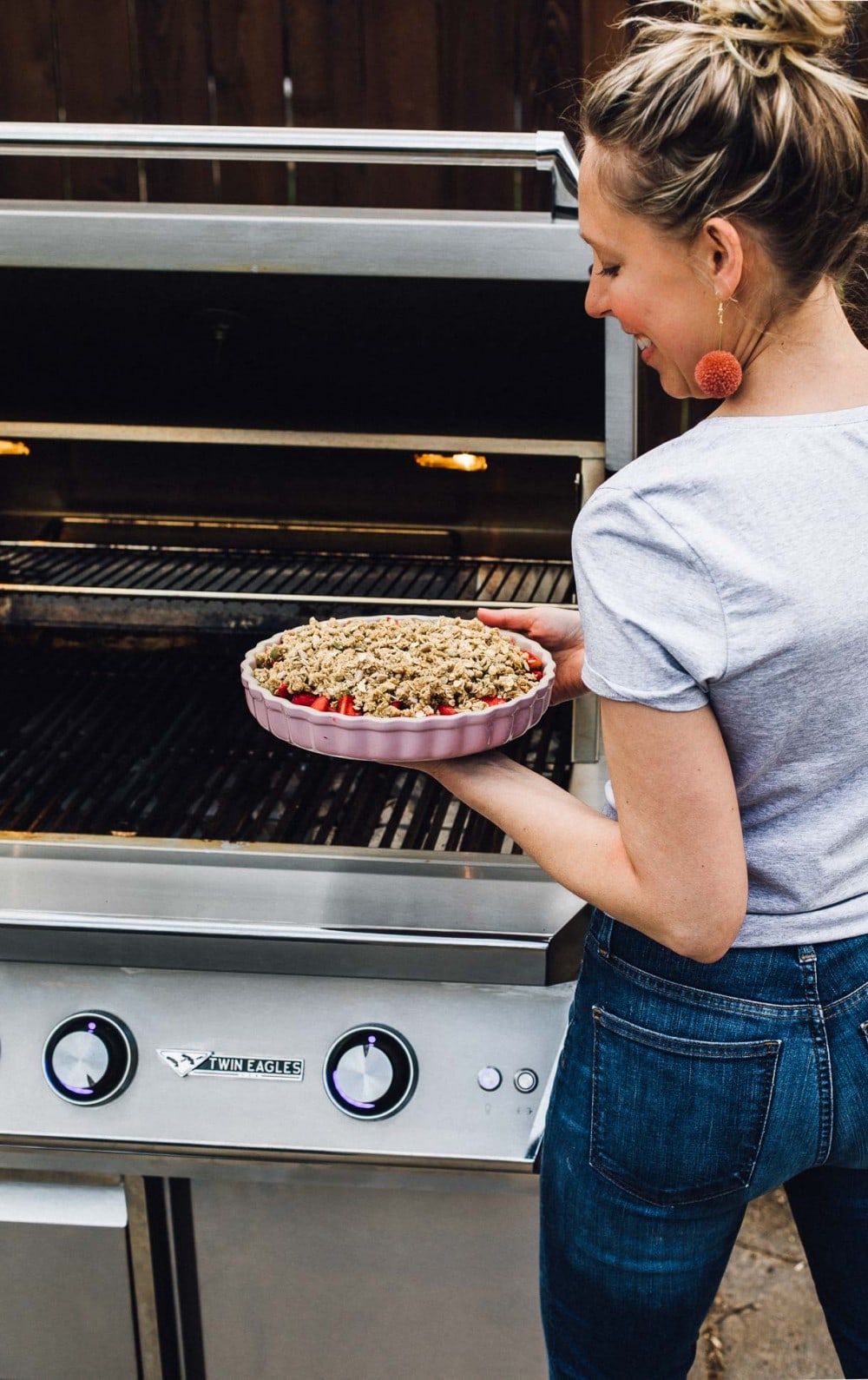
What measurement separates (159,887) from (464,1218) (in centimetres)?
45

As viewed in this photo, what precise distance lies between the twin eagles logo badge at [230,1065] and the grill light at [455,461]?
33.1 inches

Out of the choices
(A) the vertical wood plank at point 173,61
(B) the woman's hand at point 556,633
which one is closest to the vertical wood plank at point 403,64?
(A) the vertical wood plank at point 173,61

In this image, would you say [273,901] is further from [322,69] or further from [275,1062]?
[322,69]

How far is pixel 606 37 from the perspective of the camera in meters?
1.88

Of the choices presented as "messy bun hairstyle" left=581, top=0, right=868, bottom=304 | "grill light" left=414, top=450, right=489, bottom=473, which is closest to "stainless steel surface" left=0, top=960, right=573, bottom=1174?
"messy bun hairstyle" left=581, top=0, right=868, bottom=304

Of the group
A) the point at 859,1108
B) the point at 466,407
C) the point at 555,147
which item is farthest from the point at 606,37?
the point at 859,1108

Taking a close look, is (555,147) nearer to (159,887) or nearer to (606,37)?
(159,887)

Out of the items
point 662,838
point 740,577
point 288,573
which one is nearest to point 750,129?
point 740,577

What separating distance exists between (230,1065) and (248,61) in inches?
65.3

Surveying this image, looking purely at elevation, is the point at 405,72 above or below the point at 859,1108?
above

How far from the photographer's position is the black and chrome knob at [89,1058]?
3.53 feet

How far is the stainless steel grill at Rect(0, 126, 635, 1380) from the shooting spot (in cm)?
106

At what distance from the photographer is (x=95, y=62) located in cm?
196

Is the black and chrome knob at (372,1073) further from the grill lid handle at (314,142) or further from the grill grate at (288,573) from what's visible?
the grill lid handle at (314,142)
